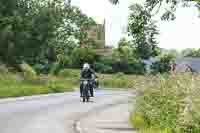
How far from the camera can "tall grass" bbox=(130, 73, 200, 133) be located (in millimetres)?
13094

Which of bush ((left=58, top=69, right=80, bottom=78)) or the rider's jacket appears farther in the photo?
bush ((left=58, top=69, right=80, bottom=78))

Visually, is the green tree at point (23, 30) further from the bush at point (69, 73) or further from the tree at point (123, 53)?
the tree at point (123, 53)

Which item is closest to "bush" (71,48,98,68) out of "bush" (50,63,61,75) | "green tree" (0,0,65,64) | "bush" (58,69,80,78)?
"green tree" (0,0,65,64)

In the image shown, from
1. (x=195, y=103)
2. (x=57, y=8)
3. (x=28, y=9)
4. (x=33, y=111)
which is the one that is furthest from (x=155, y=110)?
(x=57, y=8)

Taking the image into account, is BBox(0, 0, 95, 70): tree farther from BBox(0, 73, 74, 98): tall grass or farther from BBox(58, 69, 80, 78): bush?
BBox(0, 73, 74, 98): tall grass

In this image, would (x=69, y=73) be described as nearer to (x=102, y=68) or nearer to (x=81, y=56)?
(x=102, y=68)

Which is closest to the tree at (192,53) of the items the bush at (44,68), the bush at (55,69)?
the bush at (55,69)

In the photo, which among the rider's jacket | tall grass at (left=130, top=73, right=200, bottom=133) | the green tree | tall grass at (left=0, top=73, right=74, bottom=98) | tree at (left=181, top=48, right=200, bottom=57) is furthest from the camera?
the green tree

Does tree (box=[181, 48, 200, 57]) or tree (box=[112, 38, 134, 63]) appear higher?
tree (box=[181, 48, 200, 57])

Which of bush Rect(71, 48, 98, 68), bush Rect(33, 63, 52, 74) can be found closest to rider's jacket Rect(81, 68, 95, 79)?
bush Rect(33, 63, 52, 74)

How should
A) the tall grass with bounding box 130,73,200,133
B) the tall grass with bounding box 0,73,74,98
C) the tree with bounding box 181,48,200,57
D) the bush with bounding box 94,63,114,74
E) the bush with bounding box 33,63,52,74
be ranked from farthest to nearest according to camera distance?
the bush with bounding box 94,63,114,74
the bush with bounding box 33,63,52,74
the tall grass with bounding box 0,73,74,98
the tree with bounding box 181,48,200,57
the tall grass with bounding box 130,73,200,133

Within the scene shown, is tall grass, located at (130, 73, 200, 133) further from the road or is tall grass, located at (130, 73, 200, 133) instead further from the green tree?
the green tree

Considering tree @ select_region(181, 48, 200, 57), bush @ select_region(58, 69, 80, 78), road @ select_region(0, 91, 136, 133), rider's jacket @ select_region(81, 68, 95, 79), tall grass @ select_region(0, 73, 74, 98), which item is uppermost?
tree @ select_region(181, 48, 200, 57)

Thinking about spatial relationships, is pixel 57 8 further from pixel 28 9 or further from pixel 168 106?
pixel 168 106
